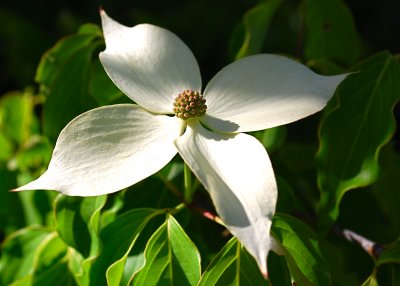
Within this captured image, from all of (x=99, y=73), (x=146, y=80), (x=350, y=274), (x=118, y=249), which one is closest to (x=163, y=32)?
(x=146, y=80)

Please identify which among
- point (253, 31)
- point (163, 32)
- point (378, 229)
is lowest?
point (378, 229)

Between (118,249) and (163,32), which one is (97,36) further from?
(118,249)

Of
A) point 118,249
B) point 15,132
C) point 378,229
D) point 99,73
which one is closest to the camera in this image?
point 118,249

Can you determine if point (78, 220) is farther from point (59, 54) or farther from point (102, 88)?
point (59, 54)

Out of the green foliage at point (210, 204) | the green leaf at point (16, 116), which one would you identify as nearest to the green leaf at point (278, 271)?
the green foliage at point (210, 204)

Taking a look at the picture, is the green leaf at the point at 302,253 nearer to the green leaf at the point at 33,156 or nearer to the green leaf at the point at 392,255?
the green leaf at the point at 392,255
